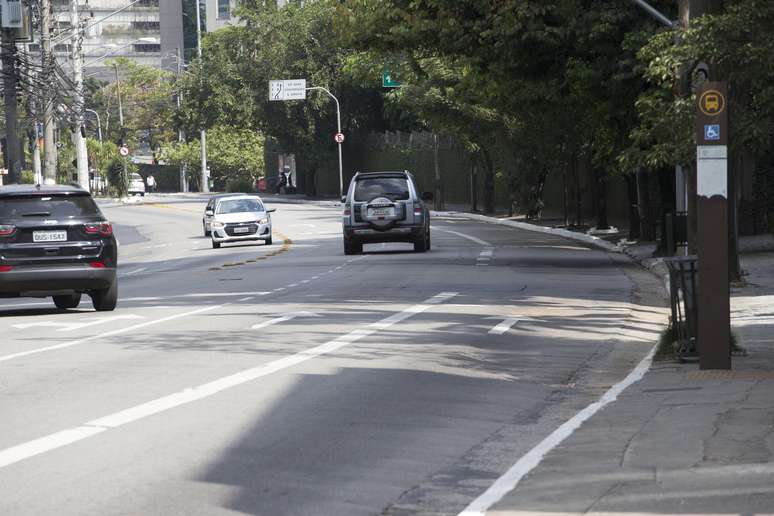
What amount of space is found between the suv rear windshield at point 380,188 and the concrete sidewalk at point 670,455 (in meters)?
23.0

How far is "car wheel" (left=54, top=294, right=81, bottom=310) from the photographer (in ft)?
79.4

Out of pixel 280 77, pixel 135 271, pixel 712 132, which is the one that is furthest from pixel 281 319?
pixel 280 77

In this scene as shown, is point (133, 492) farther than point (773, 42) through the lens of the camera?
No

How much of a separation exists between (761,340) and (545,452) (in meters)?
7.22

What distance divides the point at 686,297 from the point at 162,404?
18.3ft

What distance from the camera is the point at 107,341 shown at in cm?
1734

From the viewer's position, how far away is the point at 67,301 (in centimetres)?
2458

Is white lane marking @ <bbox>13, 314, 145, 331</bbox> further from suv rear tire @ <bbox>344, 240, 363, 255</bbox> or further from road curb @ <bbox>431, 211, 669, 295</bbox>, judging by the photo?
suv rear tire @ <bbox>344, 240, 363, 255</bbox>

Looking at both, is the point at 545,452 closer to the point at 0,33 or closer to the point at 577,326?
the point at 577,326

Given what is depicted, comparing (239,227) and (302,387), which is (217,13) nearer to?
(239,227)

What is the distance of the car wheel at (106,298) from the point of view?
22141 mm

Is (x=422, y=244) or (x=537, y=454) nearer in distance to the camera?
(x=537, y=454)

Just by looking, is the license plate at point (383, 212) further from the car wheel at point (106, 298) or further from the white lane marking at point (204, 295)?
the car wheel at point (106, 298)

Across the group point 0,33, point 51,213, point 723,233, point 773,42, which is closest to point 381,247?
point 0,33
